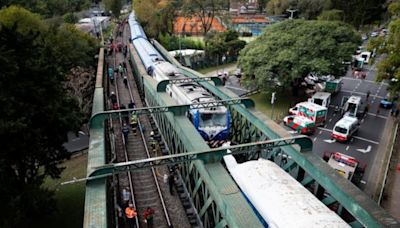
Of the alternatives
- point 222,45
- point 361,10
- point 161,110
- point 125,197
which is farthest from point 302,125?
point 361,10

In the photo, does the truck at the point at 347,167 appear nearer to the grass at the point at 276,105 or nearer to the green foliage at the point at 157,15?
the grass at the point at 276,105

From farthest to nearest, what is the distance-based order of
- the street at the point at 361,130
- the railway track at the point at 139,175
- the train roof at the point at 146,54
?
the train roof at the point at 146,54 < the street at the point at 361,130 < the railway track at the point at 139,175

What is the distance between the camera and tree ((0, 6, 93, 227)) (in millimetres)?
12133

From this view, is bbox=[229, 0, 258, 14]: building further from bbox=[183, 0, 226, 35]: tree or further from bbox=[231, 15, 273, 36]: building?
bbox=[183, 0, 226, 35]: tree

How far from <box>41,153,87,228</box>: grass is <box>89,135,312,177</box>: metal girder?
19.7 feet

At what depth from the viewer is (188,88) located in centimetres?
2127

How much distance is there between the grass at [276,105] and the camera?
32616 mm

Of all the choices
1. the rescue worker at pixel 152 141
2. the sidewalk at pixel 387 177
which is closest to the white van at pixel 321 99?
the sidewalk at pixel 387 177

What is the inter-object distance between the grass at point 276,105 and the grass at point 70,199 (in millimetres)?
18652

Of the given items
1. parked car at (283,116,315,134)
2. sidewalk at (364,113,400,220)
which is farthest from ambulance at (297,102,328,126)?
sidewalk at (364,113,400,220)

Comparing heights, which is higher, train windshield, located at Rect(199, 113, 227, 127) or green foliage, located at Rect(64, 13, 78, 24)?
green foliage, located at Rect(64, 13, 78, 24)

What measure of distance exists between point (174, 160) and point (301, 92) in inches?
1223

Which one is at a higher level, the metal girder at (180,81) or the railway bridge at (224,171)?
the metal girder at (180,81)

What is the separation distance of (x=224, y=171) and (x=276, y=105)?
25.5 meters
